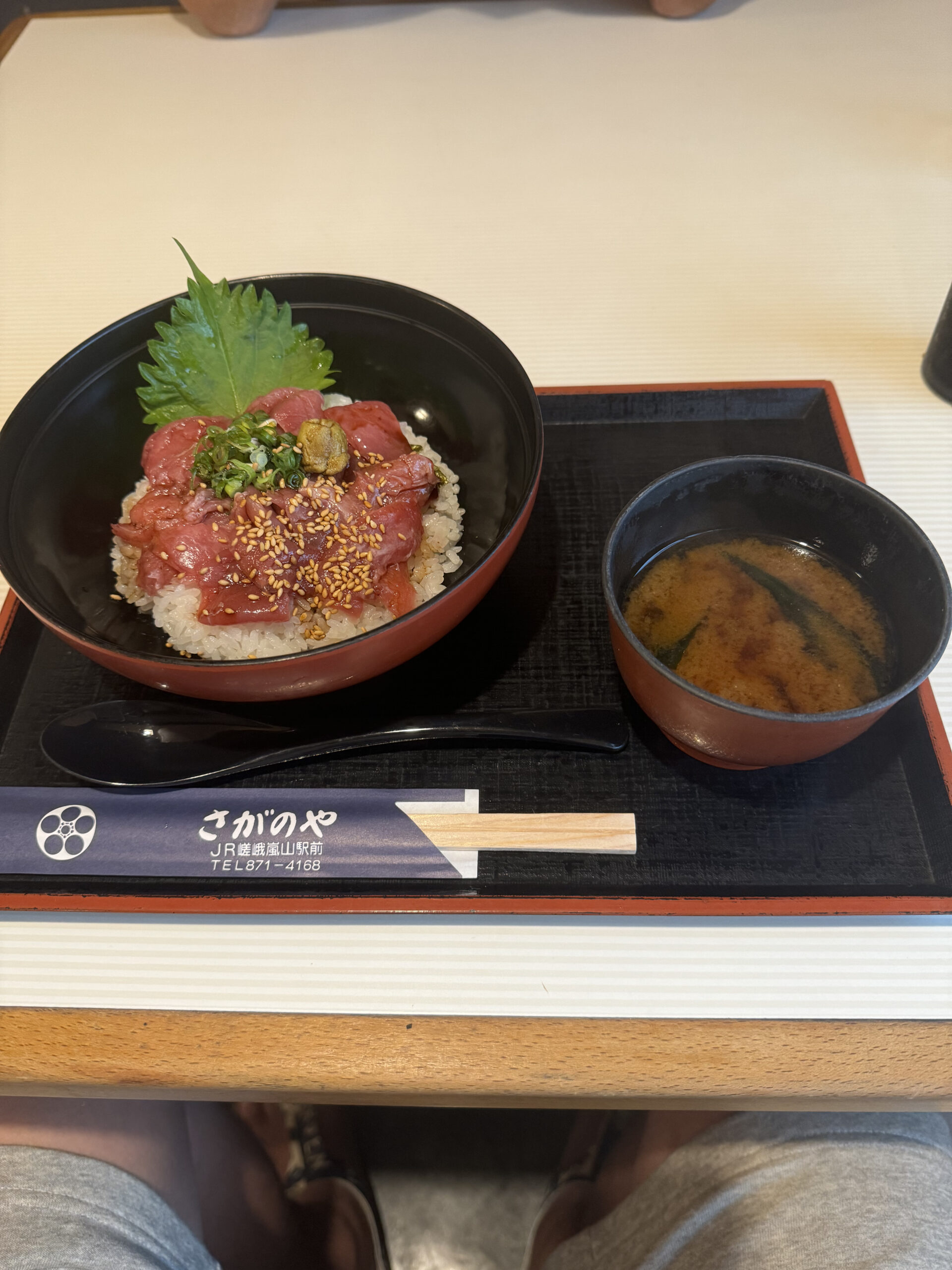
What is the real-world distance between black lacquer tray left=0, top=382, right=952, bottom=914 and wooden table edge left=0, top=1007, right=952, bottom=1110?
0.46 feet

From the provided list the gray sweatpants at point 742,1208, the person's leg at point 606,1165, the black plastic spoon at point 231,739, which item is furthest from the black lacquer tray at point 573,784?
the person's leg at point 606,1165

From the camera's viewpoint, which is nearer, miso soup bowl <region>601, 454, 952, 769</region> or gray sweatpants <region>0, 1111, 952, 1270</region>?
miso soup bowl <region>601, 454, 952, 769</region>

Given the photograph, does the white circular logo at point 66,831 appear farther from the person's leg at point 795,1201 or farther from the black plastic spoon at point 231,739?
the person's leg at point 795,1201

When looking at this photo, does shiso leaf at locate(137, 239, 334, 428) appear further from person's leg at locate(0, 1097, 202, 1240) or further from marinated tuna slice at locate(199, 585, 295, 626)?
person's leg at locate(0, 1097, 202, 1240)

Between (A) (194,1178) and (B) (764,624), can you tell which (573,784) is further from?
(A) (194,1178)

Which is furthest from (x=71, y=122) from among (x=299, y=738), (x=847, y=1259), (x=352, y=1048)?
(x=847, y=1259)

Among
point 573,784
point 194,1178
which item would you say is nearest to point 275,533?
point 573,784

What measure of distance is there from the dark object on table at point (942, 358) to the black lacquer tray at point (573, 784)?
421mm

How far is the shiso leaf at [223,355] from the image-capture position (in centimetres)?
150

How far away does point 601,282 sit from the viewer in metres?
2.07

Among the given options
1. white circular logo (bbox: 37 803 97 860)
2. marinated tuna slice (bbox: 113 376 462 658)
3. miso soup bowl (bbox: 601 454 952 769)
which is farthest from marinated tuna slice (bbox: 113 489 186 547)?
miso soup bowl (bbox: 601 454 952 769)

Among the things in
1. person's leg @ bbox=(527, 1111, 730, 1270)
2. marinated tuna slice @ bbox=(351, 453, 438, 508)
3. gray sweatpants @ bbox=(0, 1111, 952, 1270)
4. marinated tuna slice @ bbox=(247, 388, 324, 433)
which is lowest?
person's leg @ bbox=(527, 1111, 730, 1270)

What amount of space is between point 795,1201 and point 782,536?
3.47 ft

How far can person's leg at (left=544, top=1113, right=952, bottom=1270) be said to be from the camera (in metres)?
1.23
